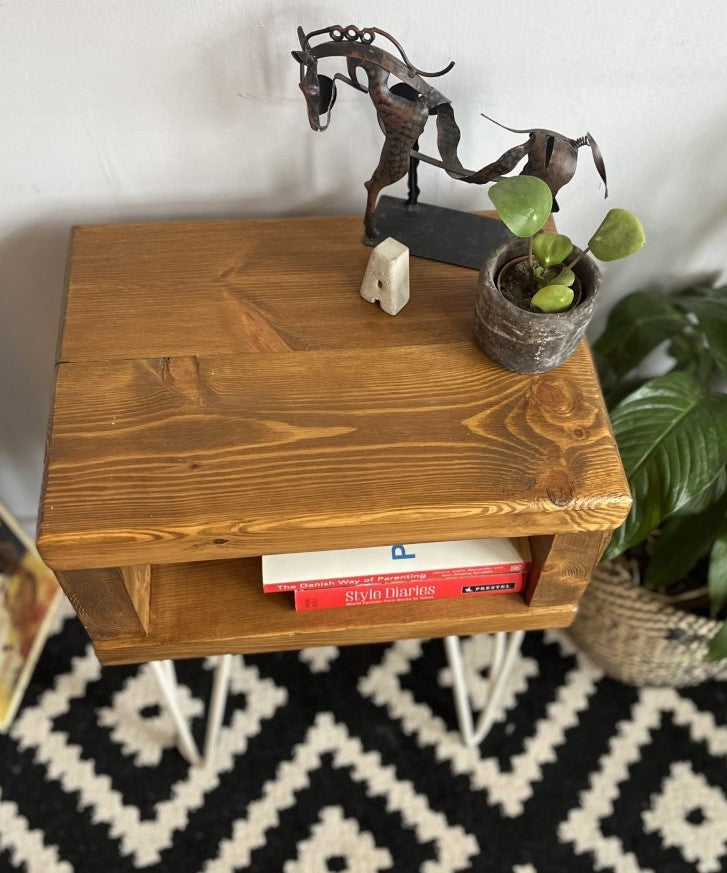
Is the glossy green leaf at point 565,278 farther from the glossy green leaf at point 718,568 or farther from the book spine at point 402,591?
the glossy green leaf at point 718,568

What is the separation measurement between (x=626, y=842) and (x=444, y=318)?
887 millimetres

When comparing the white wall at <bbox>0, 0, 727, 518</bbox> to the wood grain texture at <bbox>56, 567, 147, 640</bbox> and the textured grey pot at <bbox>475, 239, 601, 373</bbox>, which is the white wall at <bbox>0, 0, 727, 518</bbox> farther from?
the wood grain texture at <bbox>56, 567, 147, 640</bbox>

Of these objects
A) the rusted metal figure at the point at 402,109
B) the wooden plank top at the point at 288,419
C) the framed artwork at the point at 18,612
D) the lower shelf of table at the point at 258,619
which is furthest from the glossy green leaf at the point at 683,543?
the framed artwork at the point at 18,612

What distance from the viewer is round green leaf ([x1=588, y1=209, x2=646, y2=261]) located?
68cm

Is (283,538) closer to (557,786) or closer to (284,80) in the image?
(284,80)

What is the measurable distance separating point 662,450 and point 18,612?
1016mm

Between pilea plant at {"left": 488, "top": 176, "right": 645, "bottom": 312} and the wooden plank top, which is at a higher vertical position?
pilea plant at {"left": 488, "top": 176, "right": 645, "bottom": 312}

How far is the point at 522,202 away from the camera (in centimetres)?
67

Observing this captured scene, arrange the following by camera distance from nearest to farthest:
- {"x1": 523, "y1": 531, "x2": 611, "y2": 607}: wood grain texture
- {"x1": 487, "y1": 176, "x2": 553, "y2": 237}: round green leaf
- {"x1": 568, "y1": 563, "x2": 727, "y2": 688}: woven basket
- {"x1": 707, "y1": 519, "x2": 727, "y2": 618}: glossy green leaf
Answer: {"x1": 487, "y1": 176, "x2": 553, "y2": 237}: round green leaf → {"x1": 523, "y1": 531, "x2": 611, "y2": 607}: wood grain texture → {"x1": 707, "y1": 519, "x2": 727, "y2": 618}: glossy green leaf → {"x1": 568, "y1": 563, "x2": 727, "y2": 688}: woven basket

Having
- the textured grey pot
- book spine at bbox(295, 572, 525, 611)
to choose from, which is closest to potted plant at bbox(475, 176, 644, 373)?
the textured grey pot

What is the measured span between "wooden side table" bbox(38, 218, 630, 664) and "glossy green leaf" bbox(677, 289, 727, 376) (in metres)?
0.25

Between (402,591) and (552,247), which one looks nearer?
(552,247)

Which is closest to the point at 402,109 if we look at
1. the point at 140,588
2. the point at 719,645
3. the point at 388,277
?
the point at 388,277

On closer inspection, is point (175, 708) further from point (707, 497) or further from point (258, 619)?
point (707, 497)
